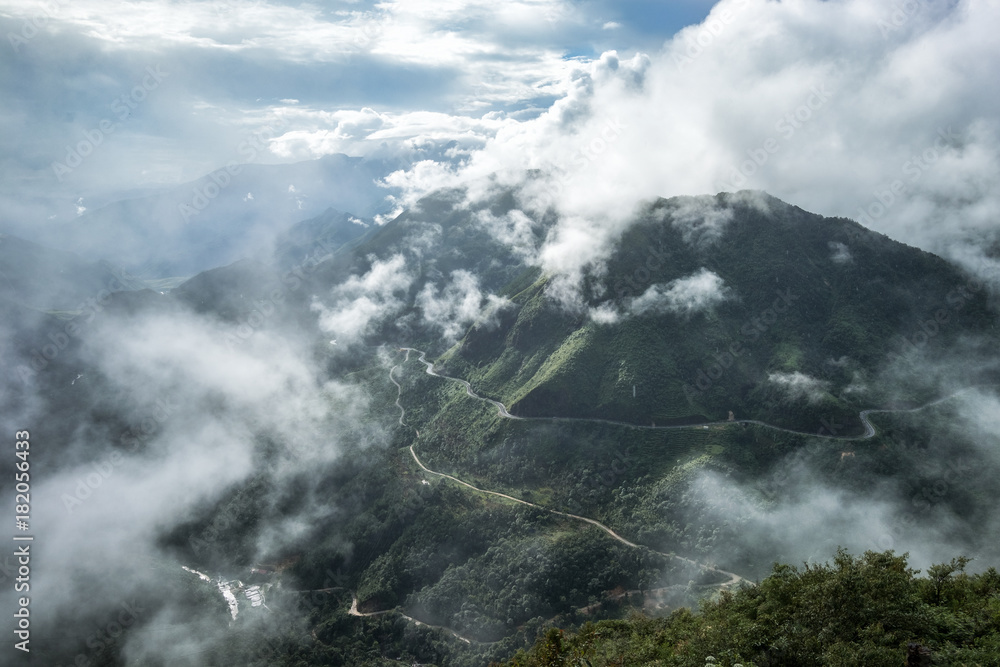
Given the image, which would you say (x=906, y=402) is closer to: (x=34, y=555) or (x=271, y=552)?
(x=271, y=552)

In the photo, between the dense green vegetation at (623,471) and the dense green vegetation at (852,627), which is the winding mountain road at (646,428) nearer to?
the dense green vegetation at (623,471)

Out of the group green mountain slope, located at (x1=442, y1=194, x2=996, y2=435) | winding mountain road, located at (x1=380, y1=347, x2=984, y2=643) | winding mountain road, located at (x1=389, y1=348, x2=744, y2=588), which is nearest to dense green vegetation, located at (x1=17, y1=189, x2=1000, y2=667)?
green mountain slope, located at (x1=442, y1=194, x2=996, y2=435)

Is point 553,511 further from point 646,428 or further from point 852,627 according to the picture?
point 852,627

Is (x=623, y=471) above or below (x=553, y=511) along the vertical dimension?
above

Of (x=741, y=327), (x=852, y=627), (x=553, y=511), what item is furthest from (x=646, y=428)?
(x=852, y=627)

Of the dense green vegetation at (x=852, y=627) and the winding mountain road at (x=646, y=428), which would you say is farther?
the winding mountain road at (x=646, y=428)

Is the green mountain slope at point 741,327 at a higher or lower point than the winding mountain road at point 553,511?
higher

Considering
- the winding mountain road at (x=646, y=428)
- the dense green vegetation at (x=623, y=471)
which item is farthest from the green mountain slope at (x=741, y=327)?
the winding mountain road at (x=646, y=428)

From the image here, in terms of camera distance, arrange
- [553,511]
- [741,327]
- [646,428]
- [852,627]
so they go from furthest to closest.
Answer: [741,327] → [646,428] → [553,511] → [852,627]

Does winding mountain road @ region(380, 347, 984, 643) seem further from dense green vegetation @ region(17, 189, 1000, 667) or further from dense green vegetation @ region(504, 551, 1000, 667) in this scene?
dense green vegetation @ region(504, 551, 1000, 667)
